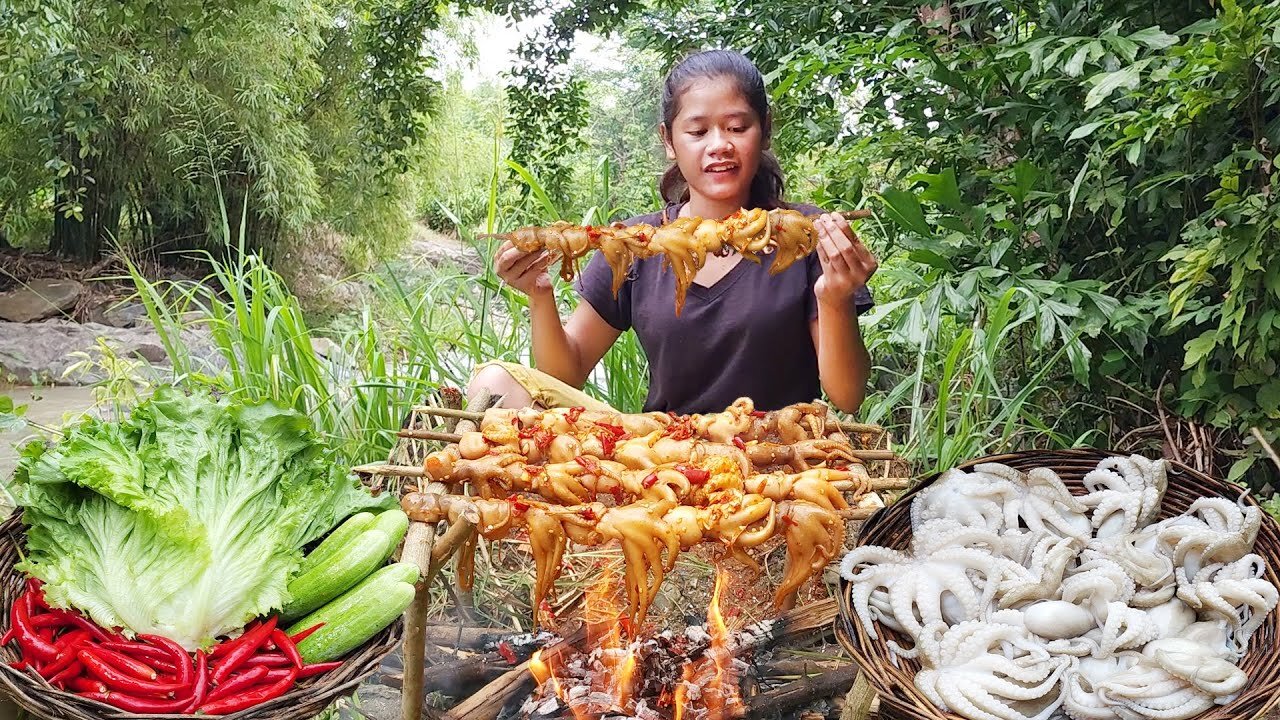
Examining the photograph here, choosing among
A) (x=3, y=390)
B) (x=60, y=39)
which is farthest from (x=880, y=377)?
(x=3, y=390)

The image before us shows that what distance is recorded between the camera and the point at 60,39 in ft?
18.3

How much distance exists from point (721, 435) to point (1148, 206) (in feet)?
5.12

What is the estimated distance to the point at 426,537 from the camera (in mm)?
→ 2377

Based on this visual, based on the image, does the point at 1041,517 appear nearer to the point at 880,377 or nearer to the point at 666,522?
the point at 666,522

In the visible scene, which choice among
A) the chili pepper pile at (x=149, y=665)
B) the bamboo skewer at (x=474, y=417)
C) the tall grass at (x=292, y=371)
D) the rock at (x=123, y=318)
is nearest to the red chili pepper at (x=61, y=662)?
the chili pepper pile at (x=149, y=665)

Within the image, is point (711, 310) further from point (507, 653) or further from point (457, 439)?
point (507, 653)

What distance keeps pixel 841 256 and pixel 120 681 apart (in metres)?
1.90

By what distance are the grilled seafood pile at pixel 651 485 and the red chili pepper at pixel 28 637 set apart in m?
0.76

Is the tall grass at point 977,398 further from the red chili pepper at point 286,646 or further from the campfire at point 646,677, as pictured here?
the red chili pepper at point 286,646

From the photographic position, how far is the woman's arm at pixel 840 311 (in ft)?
8.61

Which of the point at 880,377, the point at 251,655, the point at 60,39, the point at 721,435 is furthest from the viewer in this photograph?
the point at 60,39

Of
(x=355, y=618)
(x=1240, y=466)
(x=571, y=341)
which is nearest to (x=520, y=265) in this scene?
(x=571, y=341)

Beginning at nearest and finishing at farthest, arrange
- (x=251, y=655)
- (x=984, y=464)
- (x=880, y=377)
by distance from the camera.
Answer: (x=251, y=655), (x=984, y=464), (x=880, y=377)

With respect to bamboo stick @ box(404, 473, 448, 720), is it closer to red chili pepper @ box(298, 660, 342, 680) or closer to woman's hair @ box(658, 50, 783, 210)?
red chili pepper @ box(298, 660, 342, 680)
